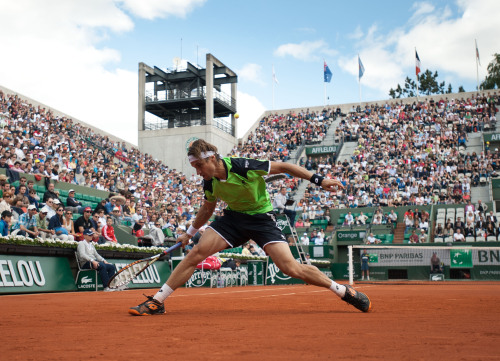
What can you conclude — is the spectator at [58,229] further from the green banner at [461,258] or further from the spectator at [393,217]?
the spectator at [393,217]

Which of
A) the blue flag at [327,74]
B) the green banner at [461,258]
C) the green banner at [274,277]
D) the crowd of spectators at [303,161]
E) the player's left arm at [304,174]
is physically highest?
the blue flag at [327,74]

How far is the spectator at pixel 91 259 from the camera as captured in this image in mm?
13188

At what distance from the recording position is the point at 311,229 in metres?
29.4

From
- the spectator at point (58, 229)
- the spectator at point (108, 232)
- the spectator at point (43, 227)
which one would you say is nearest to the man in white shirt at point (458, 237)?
the spectator at point (108, 232)

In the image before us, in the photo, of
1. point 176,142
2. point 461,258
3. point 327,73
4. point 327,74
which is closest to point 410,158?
point 461,258

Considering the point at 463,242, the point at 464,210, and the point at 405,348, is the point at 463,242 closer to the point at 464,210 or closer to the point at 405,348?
the point at 464,210

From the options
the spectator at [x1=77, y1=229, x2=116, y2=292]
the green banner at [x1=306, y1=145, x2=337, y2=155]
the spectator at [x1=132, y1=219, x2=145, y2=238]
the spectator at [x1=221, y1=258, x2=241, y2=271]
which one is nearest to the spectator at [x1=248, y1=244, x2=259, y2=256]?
the spectator at [x1=221, y1=258, x2=241, y2=271]

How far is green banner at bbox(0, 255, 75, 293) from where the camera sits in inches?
445

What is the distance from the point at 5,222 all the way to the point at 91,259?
214cm

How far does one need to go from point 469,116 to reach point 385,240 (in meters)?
16.7

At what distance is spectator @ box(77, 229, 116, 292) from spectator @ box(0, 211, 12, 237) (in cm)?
168

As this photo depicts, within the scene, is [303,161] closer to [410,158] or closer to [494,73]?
[410,158]

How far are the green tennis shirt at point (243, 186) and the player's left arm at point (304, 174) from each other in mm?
94

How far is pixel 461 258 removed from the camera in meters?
22.7
